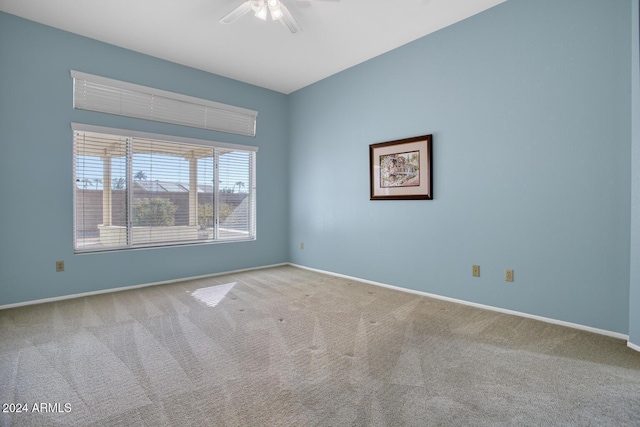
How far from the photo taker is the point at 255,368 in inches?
81.0

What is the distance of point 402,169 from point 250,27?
7.59 feet

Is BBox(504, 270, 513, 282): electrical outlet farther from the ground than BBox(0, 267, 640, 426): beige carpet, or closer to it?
farther from the ground

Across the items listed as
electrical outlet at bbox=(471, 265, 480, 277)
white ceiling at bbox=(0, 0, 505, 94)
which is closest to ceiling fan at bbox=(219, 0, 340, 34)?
white ceiling at bbox=(0, 0, 505, 94)

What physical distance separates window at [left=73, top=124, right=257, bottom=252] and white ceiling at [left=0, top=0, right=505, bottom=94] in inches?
42.5

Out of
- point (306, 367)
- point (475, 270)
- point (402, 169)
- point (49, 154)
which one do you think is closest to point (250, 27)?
point (402, 169)

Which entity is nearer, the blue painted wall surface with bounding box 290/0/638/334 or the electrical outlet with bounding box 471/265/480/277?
the blue painted wall surface with bounding box 290/0/638/334

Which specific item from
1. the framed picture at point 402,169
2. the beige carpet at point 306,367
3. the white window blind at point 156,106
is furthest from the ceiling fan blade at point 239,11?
the beige carpet at point 306,367

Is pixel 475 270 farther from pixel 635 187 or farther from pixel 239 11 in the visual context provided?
pixel 239 11

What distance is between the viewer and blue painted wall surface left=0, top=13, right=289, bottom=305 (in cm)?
323

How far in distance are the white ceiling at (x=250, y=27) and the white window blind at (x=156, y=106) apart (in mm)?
472

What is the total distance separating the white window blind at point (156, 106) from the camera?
144 inches

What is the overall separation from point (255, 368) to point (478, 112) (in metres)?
3.08

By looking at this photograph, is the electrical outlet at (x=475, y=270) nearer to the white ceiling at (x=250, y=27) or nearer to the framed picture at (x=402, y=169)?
the framed picture at (x=402, y=169)

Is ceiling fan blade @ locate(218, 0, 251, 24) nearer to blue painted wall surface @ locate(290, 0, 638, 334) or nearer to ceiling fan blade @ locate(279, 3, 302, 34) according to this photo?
ceiling fan blade @ locate(279, 3, 302, 34)
